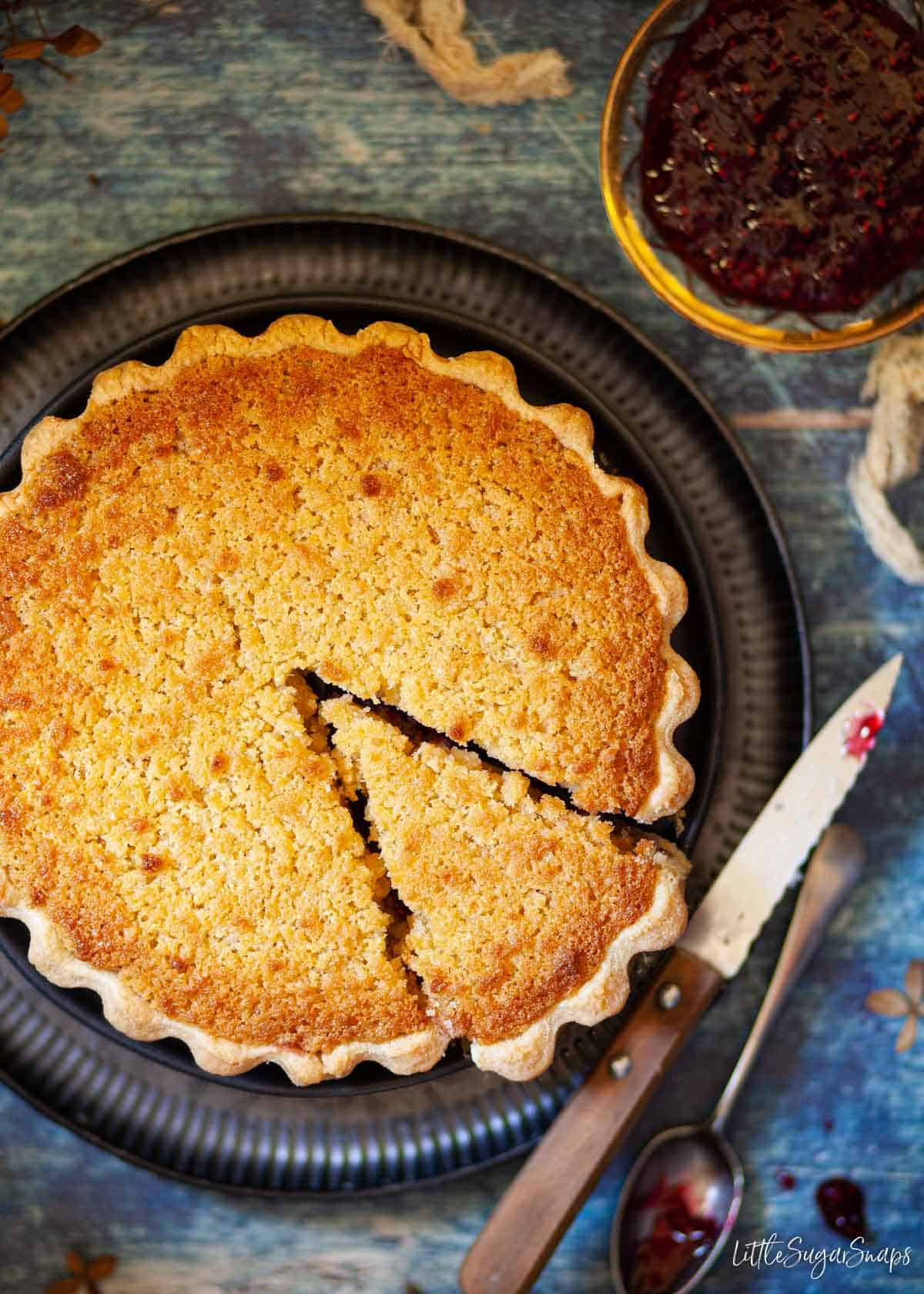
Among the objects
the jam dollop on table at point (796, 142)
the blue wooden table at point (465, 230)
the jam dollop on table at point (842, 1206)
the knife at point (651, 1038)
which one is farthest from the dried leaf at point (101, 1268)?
the jam dollop on table at point (796, 142)

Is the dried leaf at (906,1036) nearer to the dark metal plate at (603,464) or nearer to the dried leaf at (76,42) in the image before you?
the dark metal plate at (603,464)

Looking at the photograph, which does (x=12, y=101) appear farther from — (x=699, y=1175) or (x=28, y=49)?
(x=699, y=1175)

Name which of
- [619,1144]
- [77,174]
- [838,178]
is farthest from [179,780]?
[838,178]

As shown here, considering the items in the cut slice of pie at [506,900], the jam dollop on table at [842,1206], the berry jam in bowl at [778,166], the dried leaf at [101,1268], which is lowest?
the dried leaf at [101,1268]

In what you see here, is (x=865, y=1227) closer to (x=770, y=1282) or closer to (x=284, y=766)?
(x=770, y=1282)

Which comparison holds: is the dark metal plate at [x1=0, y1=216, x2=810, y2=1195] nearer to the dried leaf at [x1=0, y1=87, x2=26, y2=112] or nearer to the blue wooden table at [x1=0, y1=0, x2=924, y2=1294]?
the blue wooden table at [x1=0, y1=0, x2=924, y2=1294]

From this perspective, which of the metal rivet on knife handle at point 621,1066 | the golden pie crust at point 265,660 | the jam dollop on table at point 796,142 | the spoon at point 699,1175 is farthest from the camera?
the spoon at point 699,1175

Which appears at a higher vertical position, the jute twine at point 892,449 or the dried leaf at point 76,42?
the dried leaf at point 76,42
